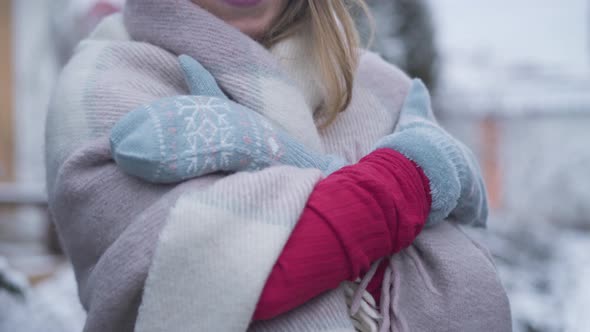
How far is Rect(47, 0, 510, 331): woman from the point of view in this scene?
94 cm

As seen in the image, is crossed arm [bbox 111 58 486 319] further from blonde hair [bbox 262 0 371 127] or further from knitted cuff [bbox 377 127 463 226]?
blonde hair [bbox 262 0 371 127]

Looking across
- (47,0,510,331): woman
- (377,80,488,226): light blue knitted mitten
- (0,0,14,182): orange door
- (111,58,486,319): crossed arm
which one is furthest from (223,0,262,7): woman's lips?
(0,0,14,182): orange door

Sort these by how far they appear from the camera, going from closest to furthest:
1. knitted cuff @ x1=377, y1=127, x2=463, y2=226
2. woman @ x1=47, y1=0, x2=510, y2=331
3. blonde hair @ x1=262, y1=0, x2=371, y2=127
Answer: woman @ x1=47, y1=0, x2=510, y2=331 → knitted cuff @ x1=377, y1=127, x2=463, y2=226 → blonde hair @ x1=262, y1=0, x2=371, y2=127

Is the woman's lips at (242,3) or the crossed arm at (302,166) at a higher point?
the woman's lips at (242,3)

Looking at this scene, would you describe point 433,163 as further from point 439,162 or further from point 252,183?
point 252,183

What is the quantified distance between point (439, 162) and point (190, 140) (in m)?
0.46

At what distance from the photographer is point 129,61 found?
1.21 meters

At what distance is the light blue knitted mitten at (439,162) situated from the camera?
1.12m

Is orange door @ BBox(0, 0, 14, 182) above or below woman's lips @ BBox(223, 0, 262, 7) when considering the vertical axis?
below

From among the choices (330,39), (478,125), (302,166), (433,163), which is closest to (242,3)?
(330,39)

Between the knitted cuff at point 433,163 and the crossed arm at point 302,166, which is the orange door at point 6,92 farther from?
the knitted cuff at point 433,163

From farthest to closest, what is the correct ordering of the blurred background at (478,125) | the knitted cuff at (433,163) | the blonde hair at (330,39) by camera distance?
1. the blurred background at (478,125)
2. the blonde hair at (330,39)
3. the knitted cuff at (433,163)

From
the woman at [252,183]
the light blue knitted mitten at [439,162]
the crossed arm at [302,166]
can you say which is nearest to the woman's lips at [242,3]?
the woman at [252,183]

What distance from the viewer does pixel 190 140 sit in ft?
3.19
